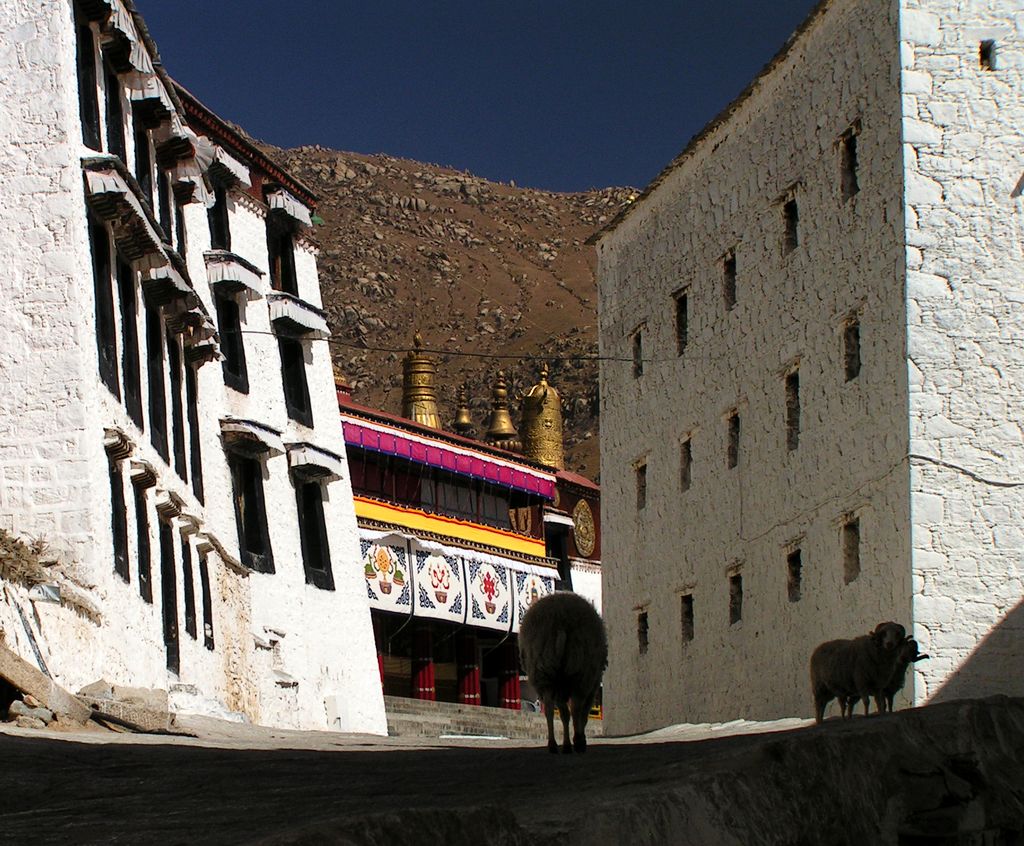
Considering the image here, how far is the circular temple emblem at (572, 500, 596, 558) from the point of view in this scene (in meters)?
54.5

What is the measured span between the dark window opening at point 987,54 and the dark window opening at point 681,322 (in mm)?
7747

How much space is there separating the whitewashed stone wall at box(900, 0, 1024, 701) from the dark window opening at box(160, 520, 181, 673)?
8.84 m

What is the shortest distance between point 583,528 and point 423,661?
1066cm

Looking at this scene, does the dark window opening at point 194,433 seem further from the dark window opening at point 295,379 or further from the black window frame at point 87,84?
the black window frame at point 87,84

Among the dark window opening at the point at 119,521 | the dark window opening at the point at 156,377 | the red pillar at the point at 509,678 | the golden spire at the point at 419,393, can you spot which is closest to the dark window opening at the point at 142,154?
the dark window opening at the point at 156,377

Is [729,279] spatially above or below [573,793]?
above

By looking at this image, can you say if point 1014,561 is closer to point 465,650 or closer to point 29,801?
point 29,801

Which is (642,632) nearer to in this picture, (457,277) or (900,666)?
(900,666)

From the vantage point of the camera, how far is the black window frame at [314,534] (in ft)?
104

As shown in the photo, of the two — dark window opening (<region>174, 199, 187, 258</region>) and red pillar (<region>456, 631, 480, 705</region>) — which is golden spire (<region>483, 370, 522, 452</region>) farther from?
dark window opening (<region>174, 199, 187, 258</region>)

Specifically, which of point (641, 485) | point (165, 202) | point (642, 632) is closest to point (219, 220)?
point (165, 202)

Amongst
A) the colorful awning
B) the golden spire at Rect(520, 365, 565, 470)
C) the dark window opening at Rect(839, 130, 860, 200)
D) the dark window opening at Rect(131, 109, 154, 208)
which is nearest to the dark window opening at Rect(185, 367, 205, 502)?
the dark window opening at Rect(131, 109, 154, 208)

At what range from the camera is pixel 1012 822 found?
30.9 ft

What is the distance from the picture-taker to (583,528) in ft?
181
